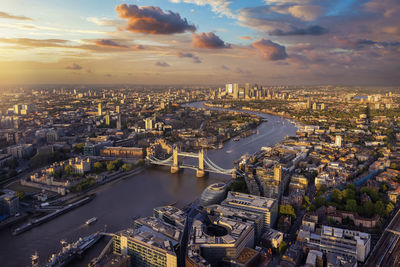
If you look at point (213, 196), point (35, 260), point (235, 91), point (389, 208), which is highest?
point (235, 91)

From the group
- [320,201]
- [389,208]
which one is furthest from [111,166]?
[389,208]

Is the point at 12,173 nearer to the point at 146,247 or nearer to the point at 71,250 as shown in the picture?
the point at 71,250

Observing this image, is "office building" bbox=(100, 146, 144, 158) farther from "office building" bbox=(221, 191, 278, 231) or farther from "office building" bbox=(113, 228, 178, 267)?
"office building" bbox=(113, 228, 178, 267)

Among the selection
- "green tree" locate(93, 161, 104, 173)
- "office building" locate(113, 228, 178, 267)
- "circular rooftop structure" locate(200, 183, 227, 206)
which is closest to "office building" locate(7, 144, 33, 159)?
"green tree" locate(93, 161, 104, 173)

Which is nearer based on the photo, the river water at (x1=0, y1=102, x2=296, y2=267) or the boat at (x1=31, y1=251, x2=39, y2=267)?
the boat at (x1=31, y1=251, x2=39, y2=267)

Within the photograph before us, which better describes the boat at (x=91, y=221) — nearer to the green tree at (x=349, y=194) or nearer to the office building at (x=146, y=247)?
the office building at (x=146, y=247)

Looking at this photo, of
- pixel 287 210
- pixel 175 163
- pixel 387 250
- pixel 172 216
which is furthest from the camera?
pixel 175 163
